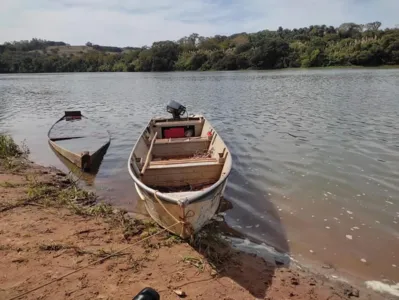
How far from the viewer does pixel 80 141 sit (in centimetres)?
1362

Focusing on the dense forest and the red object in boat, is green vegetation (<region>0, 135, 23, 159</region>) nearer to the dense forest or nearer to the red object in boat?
the red object in boat

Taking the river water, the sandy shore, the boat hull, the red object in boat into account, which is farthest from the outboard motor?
the boat hull

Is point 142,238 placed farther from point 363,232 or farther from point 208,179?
point 363,232

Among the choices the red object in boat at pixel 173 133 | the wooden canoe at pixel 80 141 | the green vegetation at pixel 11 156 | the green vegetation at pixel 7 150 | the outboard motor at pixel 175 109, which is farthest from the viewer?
the outboard motor at pixel 175 109

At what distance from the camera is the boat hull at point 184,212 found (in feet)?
15.8

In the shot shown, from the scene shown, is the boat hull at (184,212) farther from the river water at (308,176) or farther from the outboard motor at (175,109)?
the outboard motor at (175,109)

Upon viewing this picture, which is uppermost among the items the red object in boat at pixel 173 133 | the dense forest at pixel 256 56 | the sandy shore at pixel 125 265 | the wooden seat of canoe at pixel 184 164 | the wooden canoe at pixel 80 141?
the dense forest at pixel 256 56

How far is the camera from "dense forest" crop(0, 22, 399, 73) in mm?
66500

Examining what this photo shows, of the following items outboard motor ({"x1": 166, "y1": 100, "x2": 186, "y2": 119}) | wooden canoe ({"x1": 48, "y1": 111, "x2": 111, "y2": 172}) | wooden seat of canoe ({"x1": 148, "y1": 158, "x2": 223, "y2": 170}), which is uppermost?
outboard motor ({"x1": 166, "y1": 100, "x2": 186, "y2": 119})

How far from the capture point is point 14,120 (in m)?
20.0

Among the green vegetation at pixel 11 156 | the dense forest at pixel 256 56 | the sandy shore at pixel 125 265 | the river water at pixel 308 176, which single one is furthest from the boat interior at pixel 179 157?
the dense forest at pixel 256 56

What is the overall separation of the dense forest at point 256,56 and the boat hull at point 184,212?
69630mm

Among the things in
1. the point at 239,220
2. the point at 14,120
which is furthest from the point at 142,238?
the point at 14,120

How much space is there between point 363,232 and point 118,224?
14.4ft
